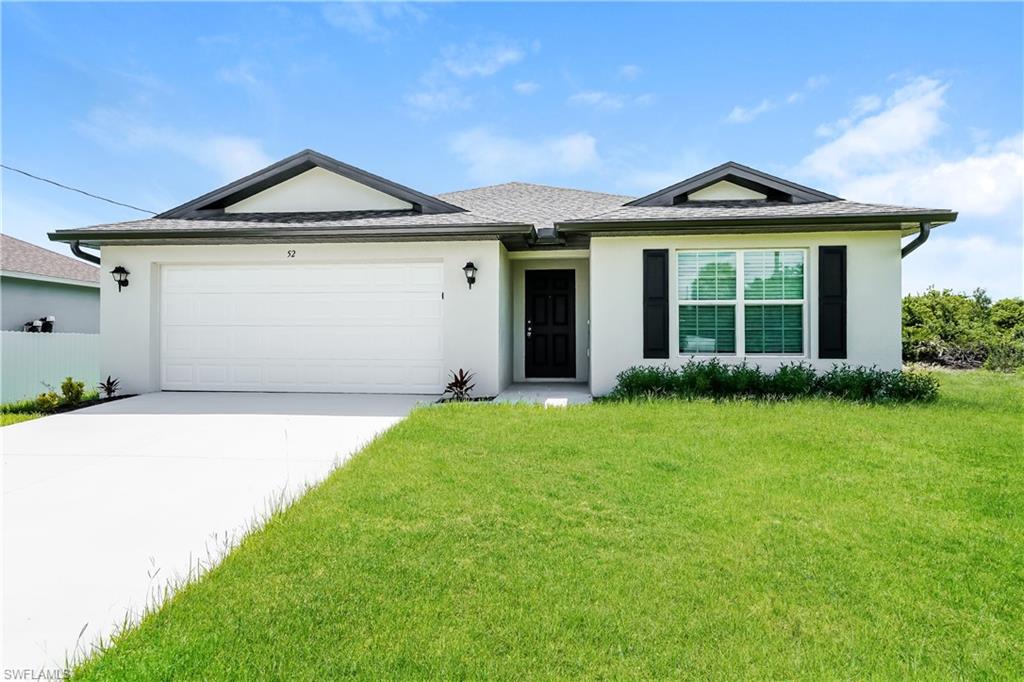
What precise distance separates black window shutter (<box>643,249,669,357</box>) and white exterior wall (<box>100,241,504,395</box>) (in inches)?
93.9

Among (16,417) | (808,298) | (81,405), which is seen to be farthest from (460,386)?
(16,417)

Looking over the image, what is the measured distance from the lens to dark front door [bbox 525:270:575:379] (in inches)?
396

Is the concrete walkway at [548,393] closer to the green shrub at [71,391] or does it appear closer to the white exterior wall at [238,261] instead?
the white exterior wall at [238,261]

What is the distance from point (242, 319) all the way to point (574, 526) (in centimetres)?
784

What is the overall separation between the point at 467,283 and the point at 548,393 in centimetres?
227

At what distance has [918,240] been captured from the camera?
303 inches

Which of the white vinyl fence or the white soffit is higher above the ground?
the white soffit

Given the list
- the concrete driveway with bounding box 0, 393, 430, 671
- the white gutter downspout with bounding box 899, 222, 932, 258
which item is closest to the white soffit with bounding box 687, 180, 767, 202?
the white gutter downspout with bounding box 899, 222, 932, 258

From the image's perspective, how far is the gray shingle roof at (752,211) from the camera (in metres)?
7.29

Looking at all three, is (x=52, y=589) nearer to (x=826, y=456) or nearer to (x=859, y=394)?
(x=826, y=456)

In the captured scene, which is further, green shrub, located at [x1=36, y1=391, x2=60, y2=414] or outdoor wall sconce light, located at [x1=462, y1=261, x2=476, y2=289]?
outdoor wall sconce light, located at [x1=462, y1=261, x2=476, y2=289]

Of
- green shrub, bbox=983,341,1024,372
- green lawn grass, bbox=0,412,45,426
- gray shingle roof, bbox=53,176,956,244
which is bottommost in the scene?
green lawn grass, bbox=0,412,45,426

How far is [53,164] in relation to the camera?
490 inches

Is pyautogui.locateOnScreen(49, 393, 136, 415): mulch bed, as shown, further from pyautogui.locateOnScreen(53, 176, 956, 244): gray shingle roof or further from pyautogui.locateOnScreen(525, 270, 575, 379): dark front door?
pyautogui.locateOnScreen(525, 270, 575, 379): dark front door
